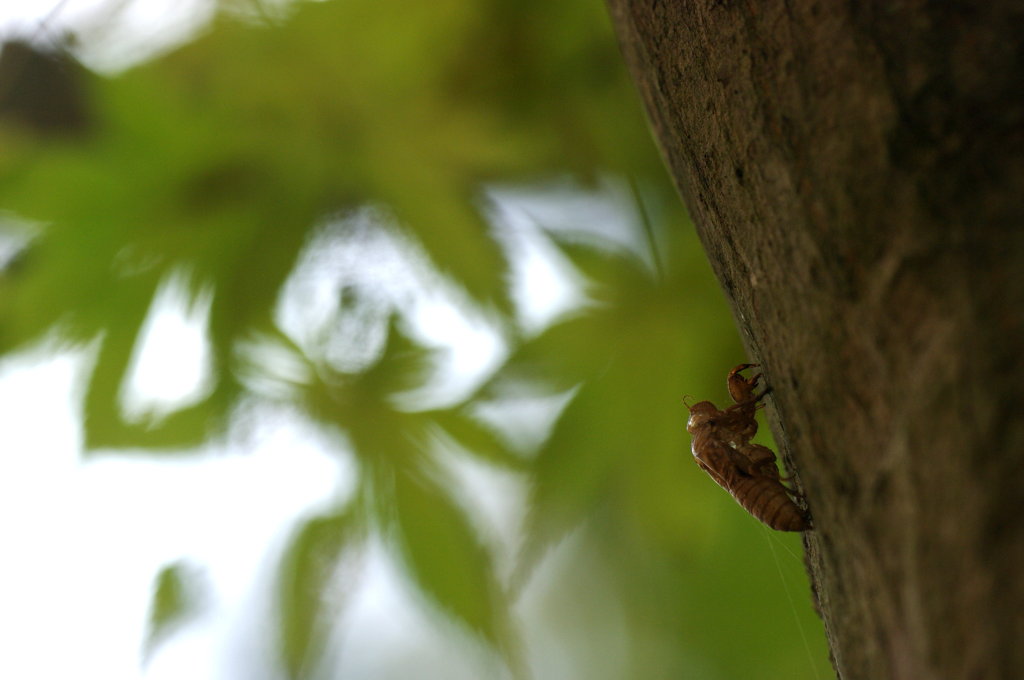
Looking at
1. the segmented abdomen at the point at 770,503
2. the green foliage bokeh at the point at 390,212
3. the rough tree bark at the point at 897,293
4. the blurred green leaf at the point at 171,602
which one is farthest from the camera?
the blurred green leaf at the point at 171,602

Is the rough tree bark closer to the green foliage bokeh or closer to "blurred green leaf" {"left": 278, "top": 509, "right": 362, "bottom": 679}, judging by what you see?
the green foliage bokeh

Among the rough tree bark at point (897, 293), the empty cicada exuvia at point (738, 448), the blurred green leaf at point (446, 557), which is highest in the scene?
the rough tree bark at point (897, 293)

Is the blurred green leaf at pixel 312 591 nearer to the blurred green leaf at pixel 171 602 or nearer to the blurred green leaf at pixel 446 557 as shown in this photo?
the blurred green leaf at pixel 446 557

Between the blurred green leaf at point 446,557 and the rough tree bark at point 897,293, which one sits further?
the blurred green leaf at point 446,557

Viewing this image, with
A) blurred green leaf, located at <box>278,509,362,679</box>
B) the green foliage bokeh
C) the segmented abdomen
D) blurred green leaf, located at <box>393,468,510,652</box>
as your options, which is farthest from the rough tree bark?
blurred green leaf, located at <box>278,509,362,679</box>

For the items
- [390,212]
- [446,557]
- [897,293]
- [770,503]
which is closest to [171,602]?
[446,557]

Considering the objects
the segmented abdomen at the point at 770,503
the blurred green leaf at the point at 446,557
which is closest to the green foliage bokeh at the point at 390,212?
the blurred green leaf at the point at 446,557

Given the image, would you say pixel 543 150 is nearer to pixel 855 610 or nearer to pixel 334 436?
pixel 334 436
